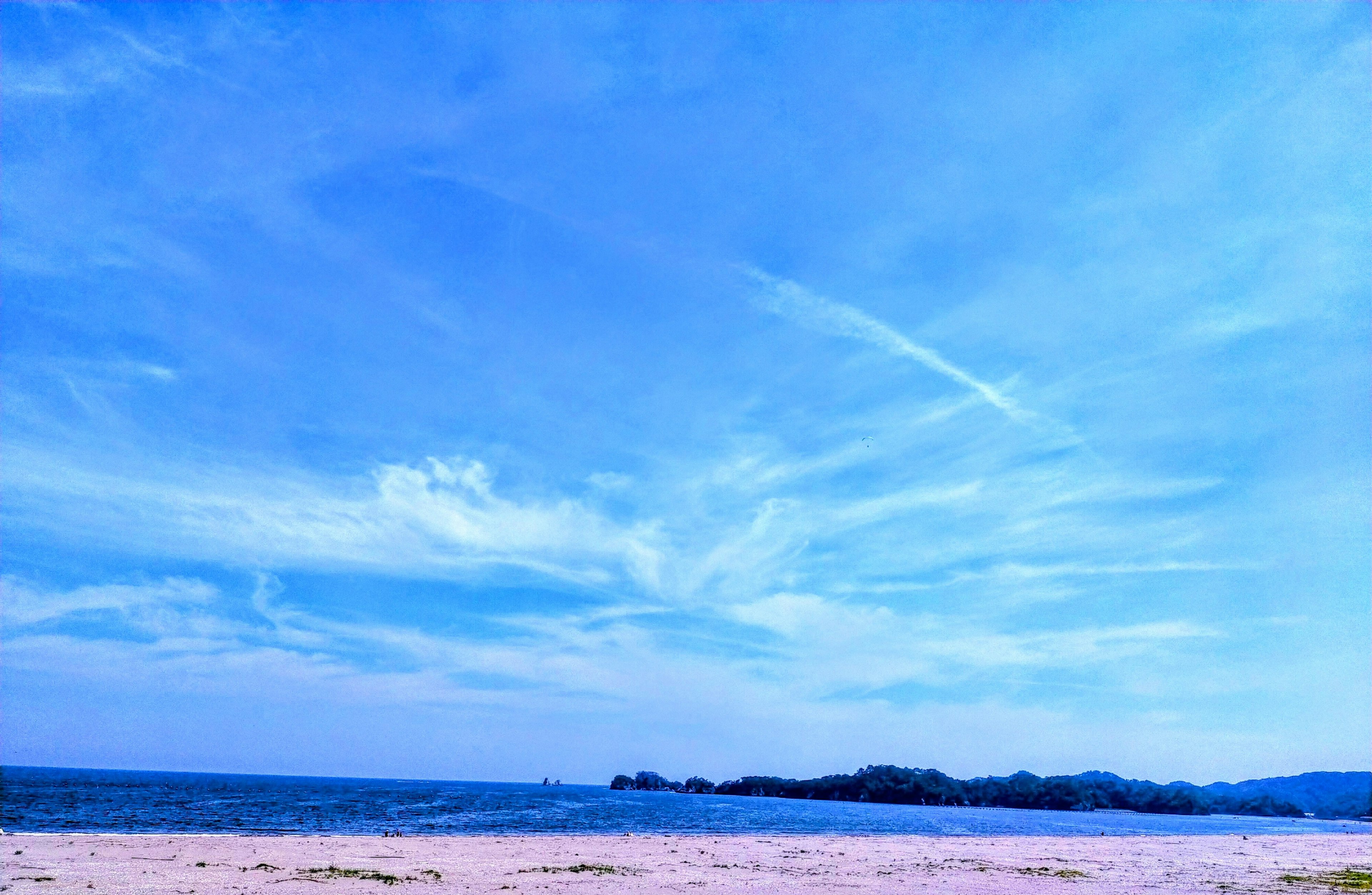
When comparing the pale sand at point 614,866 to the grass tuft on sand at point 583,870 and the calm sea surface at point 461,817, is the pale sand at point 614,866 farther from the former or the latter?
the calm sea surface at point 461,817

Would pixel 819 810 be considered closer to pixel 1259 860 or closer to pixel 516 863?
pixel 1259 860

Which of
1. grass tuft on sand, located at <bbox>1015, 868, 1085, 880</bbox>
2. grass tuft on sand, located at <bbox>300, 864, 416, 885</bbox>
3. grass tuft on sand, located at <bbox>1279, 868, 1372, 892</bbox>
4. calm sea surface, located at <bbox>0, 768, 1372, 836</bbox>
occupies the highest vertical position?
grass tuft on sand, located at <bbox>1279, 868, 1372, 892</bbox>

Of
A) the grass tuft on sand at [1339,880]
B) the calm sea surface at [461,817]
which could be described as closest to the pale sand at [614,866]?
the grass tuft on sand at [1339,880]

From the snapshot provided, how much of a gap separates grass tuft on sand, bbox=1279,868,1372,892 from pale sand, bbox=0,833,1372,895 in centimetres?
72

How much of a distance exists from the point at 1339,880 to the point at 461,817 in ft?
234

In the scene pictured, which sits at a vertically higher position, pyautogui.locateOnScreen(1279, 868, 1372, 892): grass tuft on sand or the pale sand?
pyautogui.locateOnScreen(1279, 868, 1372, 892): grass tuft on sand

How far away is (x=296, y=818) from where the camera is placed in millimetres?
69875

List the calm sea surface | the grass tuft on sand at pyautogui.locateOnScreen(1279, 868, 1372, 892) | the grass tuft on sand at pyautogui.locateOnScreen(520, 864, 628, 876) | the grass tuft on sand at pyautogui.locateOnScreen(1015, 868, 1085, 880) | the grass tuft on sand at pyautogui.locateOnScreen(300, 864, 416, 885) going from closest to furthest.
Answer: the grass tuft on sand at pyautogui.locateOnScreen(300, 864, 416, 885) < the grass tuft on sand at pyautogui.locateOnScreen(1279, 868, 1372, 892) < the grass tuft on sand at pyautogui.locateOnScreen(520, 864, 628, 876) < the grass tuft on sand at pyautogui.locateOnScreen(1015, 868, 1085, 880) < the calm sea surface

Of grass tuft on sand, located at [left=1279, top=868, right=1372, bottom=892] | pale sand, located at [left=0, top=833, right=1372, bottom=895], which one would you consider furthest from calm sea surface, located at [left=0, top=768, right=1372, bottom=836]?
grass tuft on sand, located at [left=1279, top=868, right=1372, bottom=892]

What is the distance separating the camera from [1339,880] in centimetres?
3491

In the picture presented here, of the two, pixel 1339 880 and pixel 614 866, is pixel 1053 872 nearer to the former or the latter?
pixel 1339 880

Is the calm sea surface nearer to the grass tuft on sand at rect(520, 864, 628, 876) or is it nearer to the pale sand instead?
the pale sand

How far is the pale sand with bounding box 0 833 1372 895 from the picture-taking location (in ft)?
90.2

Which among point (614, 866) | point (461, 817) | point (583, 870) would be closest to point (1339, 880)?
point (614, 866)
